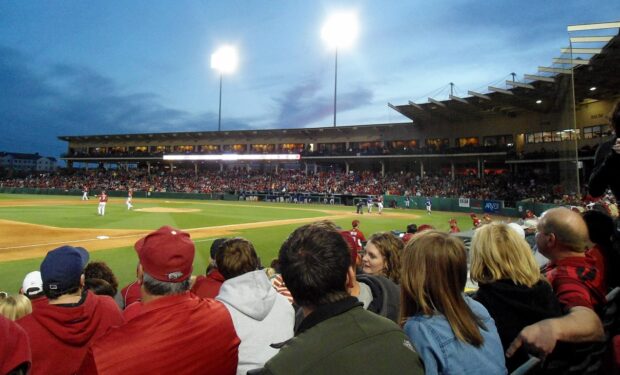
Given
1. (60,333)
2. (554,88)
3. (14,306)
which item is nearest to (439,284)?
(60,333)

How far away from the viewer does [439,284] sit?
6.70 feet

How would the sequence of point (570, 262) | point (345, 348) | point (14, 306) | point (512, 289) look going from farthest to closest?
1. point (14, 306)
2. point (570, 262)
3. point (512, 289)
4. point (345, 348)

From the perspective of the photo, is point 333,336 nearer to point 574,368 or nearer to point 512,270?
point 512,270

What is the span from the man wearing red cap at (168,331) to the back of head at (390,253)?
2.37 m

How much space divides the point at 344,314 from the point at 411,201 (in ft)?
142

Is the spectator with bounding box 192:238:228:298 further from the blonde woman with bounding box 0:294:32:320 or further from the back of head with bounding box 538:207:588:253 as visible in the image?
the back of head with bounding box 538:207:588:253

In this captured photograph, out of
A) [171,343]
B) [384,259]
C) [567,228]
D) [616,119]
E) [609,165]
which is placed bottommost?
[171,343]

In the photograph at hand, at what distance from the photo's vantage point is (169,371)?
2.11 metres

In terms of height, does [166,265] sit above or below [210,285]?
above

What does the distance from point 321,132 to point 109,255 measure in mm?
51151

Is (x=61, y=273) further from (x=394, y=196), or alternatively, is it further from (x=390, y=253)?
(x=394, y=196)

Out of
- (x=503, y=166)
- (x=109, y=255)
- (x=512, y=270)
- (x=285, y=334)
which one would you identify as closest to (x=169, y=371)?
(x=285, y=334)

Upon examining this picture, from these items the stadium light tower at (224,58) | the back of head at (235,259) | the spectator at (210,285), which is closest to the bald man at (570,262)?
the back of head at (235,259)

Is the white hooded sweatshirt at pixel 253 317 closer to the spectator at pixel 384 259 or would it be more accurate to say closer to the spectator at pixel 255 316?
the spectator at pixel 255 316
